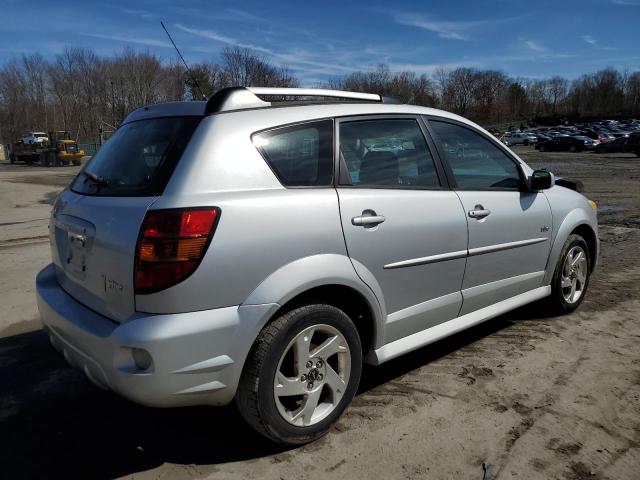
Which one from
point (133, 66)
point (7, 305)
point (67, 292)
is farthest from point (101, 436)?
point (133, 66)

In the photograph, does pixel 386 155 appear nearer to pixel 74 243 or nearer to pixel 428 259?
pixel 428 259

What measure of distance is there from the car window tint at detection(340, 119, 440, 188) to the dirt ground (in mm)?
1332

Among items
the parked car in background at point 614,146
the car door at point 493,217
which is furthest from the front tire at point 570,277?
the parked car in background at point 614,146

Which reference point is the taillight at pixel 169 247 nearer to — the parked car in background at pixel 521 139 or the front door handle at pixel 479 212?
the front door handle at pixel 479 212

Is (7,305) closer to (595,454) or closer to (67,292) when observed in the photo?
(67,292)

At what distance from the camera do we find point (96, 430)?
9.52 ft

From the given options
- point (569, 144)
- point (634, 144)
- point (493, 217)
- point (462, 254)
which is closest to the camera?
point (462, 254)

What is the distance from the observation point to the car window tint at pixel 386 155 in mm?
2973

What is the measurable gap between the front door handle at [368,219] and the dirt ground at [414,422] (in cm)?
112

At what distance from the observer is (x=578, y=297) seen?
4.68m

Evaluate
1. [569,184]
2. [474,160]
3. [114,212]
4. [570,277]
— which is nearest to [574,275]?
[570,277]

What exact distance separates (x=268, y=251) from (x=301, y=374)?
2.23 ft

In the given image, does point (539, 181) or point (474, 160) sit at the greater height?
point (474, 160)

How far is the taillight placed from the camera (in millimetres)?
2242
